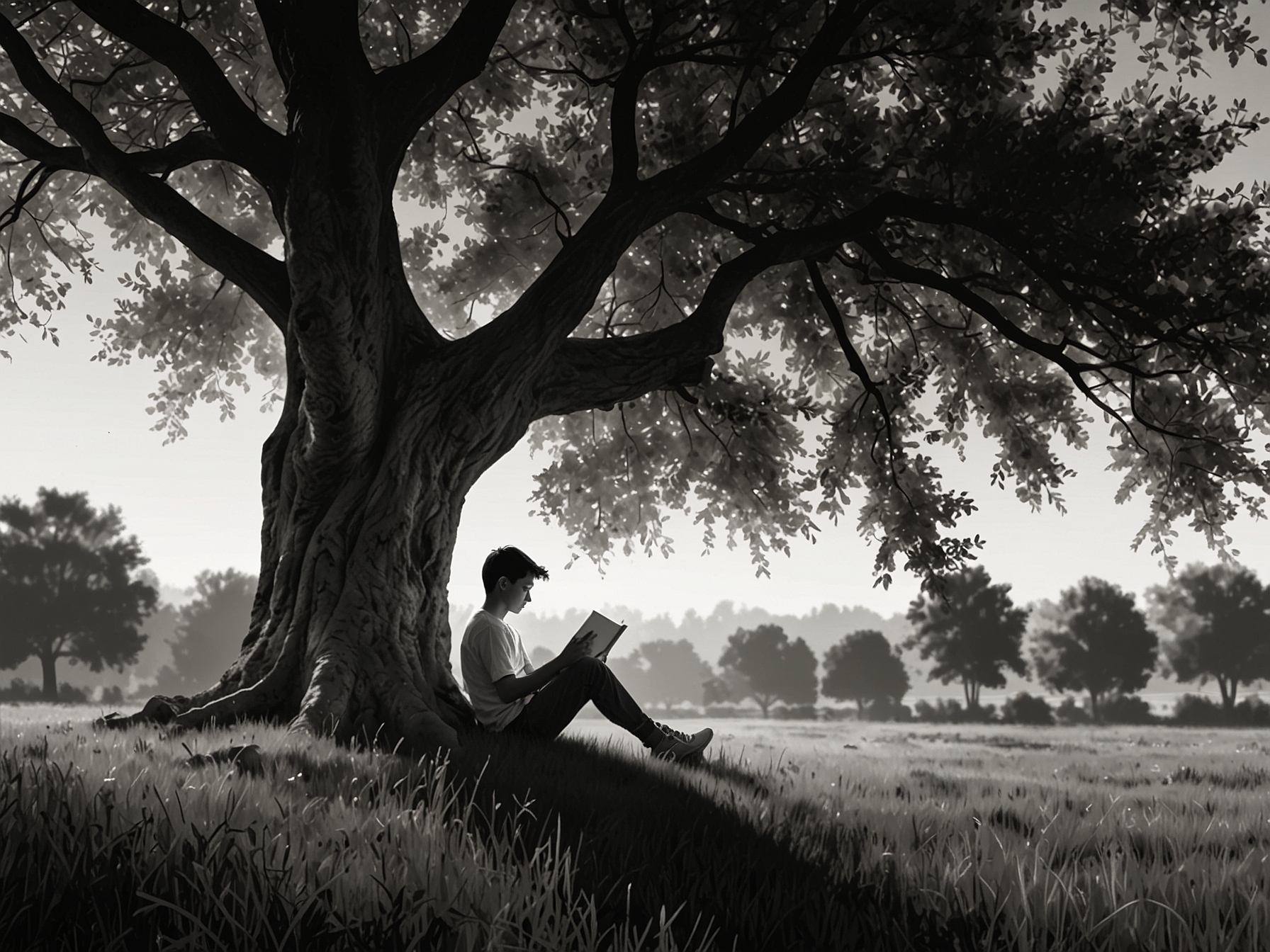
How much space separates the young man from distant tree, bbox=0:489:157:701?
4918cm

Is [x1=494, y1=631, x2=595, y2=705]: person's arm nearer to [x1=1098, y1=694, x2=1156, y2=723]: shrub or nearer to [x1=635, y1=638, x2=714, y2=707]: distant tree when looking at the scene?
[x1=1098, y1=694, x2=1156, y2=723]: shrub

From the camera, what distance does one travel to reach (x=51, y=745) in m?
4.54

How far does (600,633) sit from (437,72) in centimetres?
503

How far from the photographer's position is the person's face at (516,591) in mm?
6508

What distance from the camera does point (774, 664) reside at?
3150 inches

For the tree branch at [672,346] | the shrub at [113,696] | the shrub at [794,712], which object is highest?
the tree branch at [672,346]

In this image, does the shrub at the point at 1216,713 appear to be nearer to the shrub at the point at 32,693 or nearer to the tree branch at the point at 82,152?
the tree branch at the point at 82,152

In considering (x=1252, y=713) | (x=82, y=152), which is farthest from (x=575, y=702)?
(x=1252, y=713)

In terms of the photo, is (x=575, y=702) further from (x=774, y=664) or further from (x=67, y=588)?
(x=774, y=664)

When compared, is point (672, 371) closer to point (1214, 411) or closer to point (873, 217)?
point (873, 217)

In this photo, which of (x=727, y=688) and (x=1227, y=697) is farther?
(x=727, y=688)

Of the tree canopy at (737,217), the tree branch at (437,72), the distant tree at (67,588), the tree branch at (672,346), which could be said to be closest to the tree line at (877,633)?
the distant tree at (67,588)

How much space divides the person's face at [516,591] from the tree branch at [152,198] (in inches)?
132

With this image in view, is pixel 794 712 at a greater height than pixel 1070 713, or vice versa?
pixel 1070 713
